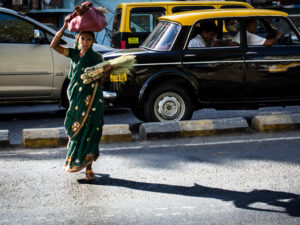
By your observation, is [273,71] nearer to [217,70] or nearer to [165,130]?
[217,70]

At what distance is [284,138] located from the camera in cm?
812

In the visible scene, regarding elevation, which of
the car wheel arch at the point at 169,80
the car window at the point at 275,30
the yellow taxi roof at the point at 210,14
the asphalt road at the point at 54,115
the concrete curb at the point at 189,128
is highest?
the yellow taxi roof at the point at 210,14

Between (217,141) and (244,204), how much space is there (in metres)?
2.75

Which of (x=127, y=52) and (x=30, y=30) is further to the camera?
(x=30, y=30)

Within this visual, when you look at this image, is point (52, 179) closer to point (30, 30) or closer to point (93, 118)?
point (93, 118)

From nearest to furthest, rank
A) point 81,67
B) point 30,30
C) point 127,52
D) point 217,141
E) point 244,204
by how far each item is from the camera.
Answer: point 244,204 → point 81,67 → point 217,141 → point 127,52 → point 30,30

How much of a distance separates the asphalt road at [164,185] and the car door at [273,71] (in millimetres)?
1147

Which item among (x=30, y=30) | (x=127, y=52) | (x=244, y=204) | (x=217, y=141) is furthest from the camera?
(x=30, y=30)

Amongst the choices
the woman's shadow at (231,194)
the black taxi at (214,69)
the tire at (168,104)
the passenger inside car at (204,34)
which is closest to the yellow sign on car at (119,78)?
the black taxi at (214,69)

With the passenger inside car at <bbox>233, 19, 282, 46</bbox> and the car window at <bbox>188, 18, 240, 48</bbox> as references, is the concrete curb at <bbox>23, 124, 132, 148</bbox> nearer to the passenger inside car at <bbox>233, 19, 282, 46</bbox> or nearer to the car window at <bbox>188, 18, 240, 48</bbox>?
the car window at <bbox>188, 18, 240, 48</bbox>

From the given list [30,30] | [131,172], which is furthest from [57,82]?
[131,172]

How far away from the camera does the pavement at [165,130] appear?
8.04 m

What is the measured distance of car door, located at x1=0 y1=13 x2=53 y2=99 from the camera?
34.2 ft

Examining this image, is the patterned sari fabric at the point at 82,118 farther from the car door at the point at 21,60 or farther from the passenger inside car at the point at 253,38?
the car door at the point at 21,60
